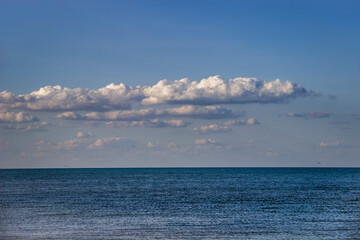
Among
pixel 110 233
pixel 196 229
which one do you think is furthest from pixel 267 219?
pixel 110 233

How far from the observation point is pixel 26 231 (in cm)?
5447

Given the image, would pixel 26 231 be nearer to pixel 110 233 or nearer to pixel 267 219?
pixel 110 233

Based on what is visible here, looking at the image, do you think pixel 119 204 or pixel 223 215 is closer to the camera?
pixel 223 215

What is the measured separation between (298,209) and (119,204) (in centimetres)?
3095

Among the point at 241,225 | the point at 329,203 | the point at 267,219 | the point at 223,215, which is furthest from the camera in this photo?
the point at 329,203

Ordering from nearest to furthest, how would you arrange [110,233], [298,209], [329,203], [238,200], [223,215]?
[110,233], [223,215], [298,209], [329,203], [238,200]

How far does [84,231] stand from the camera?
5419 cm

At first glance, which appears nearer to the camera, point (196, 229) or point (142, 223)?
point (196, 229)

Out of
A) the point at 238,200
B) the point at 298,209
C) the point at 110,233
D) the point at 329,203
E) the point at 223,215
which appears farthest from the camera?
the point at 238,200

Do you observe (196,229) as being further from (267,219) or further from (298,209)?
(298,209)

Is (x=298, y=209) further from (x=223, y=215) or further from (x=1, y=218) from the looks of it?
(x=1, y=218)

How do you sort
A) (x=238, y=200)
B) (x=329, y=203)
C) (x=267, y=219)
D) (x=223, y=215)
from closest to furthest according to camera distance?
(x=267, y=219)
(x=223, y=215)
(x=329, y=203)
(x=238, y=200)

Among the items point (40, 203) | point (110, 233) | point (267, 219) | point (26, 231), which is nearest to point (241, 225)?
point (267, 219)

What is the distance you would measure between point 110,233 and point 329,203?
45074 mm
